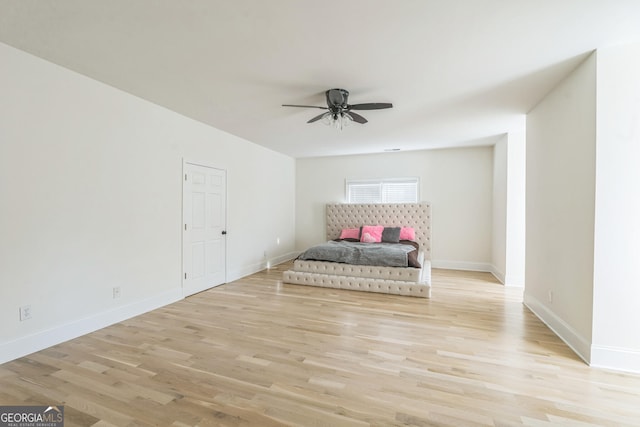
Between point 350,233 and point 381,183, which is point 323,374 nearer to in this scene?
point 350,233

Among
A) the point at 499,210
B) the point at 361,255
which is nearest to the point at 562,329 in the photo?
the point at 361,255

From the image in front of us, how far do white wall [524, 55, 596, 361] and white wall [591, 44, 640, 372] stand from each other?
0.06m

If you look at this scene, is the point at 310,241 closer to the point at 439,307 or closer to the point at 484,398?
the point at 439,307

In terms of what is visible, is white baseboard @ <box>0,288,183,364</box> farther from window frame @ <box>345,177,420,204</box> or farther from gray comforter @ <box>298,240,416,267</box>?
window frame @ <box>345,177,420,204</box>

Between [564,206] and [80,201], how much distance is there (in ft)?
16.0

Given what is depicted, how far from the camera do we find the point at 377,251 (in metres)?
4.62

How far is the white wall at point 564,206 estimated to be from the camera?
2383 mm

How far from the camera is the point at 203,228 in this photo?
4.37 m

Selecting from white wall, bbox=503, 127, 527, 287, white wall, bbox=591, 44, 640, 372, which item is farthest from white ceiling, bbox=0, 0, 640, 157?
white wall, bbox=503, 127, 527, 287

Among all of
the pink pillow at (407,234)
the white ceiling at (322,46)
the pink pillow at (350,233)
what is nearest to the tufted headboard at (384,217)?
the pink pillow at (407,234)

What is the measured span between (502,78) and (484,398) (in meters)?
2.87

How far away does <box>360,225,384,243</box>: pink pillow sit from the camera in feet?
19.1

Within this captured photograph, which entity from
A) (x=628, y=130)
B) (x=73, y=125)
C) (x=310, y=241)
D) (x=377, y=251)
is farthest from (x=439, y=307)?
(x=73, y=125)

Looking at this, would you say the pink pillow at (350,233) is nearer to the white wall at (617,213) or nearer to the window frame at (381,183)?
the window frame at (381,183)
